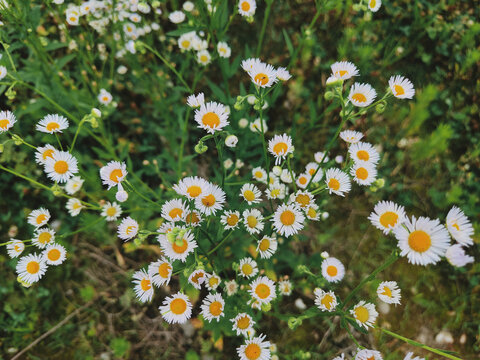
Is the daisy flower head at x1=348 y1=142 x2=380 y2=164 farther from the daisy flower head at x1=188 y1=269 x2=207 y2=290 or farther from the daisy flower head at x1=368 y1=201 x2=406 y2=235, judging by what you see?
the daisy flower head at x1=188 y1=269 x2=207 y2=290

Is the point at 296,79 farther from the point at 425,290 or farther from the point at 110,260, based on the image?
the point at 110,260

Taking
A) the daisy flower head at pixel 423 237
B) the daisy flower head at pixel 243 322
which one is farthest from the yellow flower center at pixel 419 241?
the daisy flower head at pixel 243 322

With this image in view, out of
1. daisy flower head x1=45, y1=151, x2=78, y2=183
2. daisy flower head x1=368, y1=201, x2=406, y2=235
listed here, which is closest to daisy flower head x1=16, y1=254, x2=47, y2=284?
daisy flower head x1=45, y1=151, x2=78, y2=183

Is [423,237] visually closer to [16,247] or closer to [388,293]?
[388,293]

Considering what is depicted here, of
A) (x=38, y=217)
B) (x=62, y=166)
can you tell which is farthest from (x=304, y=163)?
(x=38, y=217)

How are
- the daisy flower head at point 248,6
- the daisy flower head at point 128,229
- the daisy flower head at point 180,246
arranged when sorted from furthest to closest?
1. the daisy flower head at point 248,6
2. the daisy flower head at point 128,229
3. the daisy flower head at point 180,246

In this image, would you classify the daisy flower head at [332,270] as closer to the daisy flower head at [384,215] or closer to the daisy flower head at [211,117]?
the daisy flower head at [384,215]
